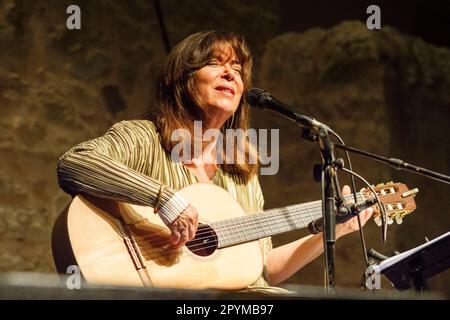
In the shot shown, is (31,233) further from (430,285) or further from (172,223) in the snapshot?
(430,285)

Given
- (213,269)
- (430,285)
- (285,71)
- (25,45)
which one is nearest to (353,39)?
(285,71)

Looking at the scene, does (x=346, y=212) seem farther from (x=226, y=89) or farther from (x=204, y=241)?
(x=226, y=89)

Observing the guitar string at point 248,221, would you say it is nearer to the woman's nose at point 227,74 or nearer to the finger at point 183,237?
the finger at point 183,237

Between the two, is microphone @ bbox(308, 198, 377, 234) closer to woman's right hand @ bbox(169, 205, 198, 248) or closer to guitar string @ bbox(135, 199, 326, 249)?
guitar string @ bbox(135, 199, 326, 249)

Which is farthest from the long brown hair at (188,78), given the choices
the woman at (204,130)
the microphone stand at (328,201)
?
the microphone stand at (328,201)

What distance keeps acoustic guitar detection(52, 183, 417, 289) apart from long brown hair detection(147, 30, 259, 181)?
326 mm

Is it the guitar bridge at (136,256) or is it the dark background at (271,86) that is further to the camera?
the dark background at (271,86)

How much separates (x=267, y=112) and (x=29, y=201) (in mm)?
1603

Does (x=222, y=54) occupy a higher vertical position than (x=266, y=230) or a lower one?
higher

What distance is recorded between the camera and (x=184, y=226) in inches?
118

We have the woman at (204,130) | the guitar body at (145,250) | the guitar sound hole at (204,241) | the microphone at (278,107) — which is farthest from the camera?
the woman at (204,130)

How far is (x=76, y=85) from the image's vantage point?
15.2 ft

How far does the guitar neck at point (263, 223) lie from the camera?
3.22 m

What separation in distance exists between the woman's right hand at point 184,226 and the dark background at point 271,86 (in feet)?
5.15
